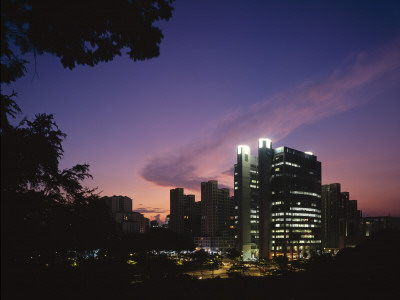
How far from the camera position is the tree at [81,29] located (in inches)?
198

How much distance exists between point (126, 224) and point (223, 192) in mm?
60362

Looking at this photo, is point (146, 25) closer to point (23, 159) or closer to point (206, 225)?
point (23, 159)

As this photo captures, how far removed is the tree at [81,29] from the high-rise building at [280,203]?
349 feet

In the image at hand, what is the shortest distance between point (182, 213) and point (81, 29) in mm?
185738

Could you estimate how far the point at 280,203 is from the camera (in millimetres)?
108438

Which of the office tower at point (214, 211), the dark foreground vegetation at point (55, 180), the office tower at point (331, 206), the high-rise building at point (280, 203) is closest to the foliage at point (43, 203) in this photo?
the dark foreground vegetation at point (55, 180)

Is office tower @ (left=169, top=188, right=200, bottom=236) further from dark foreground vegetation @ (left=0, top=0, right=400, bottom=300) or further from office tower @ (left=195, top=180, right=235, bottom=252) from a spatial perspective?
dark foreground vegetation @ (left=0, top=0, right=400, bottom=300)

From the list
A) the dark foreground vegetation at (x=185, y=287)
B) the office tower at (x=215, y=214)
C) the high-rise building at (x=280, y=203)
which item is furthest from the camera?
the office tower at (x=215, y=214)

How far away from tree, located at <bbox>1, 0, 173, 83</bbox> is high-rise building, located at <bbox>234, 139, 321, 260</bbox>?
106 metres

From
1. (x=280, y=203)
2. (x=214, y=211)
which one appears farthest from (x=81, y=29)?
(x=214, y=211)

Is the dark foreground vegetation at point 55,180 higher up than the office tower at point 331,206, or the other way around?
the dark foreground vegetation at point 55,180

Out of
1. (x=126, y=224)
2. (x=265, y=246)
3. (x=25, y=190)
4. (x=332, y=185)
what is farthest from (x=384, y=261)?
(x=332, y=185)

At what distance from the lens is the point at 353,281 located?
68.8 feet

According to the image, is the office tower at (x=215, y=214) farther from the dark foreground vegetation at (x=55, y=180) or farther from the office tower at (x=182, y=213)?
the dark foreground vegetation at (x=55, y=180)
